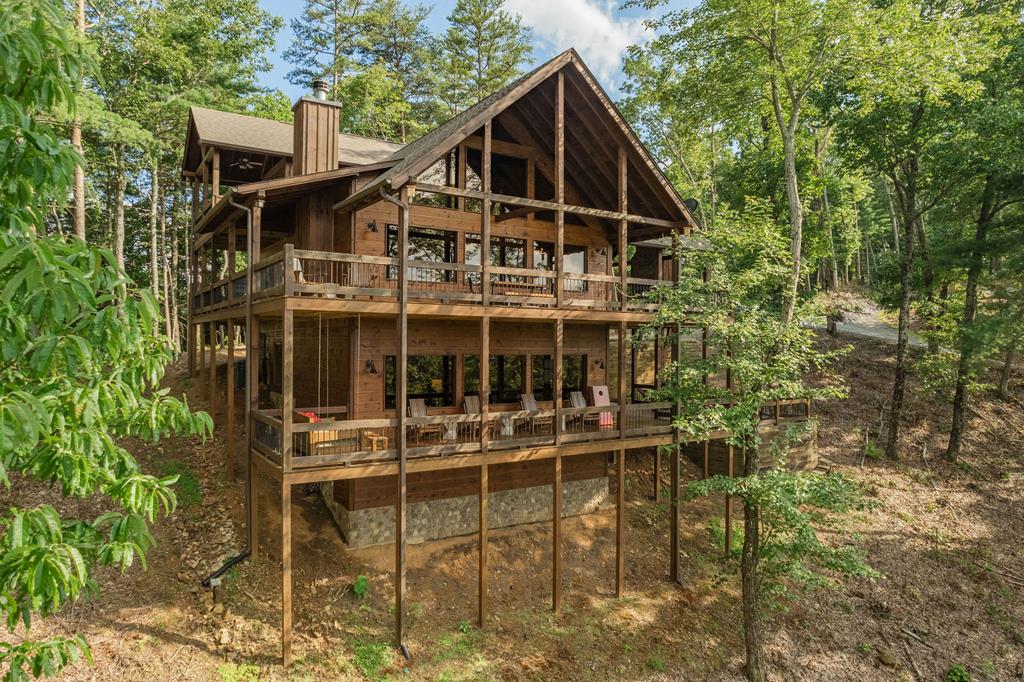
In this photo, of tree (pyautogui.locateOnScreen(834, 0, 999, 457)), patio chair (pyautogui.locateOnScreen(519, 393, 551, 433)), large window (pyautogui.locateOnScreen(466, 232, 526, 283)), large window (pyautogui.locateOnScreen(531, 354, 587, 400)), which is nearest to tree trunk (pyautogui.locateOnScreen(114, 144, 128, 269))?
large window (pyautogui.locateOnScreen(466, 232, 526, 283))

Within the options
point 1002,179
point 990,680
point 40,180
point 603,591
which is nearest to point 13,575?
point 40,180

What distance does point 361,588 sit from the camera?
1130 cm

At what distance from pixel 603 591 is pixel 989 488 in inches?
627

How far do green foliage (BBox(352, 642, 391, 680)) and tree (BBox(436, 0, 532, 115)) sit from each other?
3017 centimetres

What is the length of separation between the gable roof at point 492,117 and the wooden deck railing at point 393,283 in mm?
1584

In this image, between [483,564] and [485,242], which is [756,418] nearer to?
[483,564]

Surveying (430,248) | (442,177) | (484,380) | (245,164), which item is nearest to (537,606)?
(484,380)

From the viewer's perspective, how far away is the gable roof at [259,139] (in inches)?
623

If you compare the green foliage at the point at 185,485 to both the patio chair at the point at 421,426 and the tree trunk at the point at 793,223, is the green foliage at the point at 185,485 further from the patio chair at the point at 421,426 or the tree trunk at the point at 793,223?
the tree trunk at the point at 793,223

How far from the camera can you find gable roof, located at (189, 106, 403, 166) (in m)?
15.8

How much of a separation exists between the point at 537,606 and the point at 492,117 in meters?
10.9

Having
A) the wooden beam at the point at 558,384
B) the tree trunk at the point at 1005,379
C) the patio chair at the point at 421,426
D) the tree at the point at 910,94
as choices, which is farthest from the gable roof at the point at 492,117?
the tree trunk at the point at 1005,379

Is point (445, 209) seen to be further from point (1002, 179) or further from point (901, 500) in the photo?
point (1002, 179)

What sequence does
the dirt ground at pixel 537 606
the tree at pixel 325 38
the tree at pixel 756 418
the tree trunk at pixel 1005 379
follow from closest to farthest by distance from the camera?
the dirt ground at pixel 537 606, the tree at pixel 756 418, the tree trunk at pixel 1005 379, the tree at pixel 325 38
